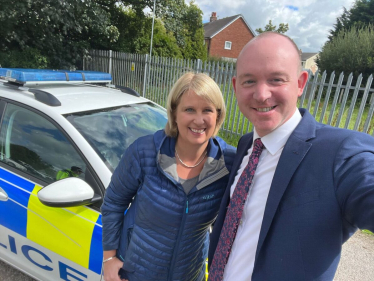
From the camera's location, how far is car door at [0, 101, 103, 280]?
4.94 feet

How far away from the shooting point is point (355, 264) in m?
2.59

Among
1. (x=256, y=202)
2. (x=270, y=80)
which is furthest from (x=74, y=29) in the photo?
(x=256, y=202)

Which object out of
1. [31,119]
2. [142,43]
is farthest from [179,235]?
[142,43]

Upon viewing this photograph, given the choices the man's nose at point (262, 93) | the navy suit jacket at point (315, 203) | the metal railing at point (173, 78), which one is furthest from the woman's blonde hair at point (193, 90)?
the metal railing at point (173, 78)

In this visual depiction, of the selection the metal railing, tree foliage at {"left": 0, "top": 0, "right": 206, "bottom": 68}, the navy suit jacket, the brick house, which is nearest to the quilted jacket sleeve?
A: the navy suit jacket

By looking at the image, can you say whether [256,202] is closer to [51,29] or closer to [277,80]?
[277,80]

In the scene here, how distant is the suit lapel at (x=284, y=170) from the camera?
804mm

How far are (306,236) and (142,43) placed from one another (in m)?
12.0

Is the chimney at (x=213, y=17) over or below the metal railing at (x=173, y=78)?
over

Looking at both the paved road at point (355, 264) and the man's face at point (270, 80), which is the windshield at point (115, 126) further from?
the paved road at point (355, 264)

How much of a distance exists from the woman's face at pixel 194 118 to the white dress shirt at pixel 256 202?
1.11 feet

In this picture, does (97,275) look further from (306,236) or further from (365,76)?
(365,76)

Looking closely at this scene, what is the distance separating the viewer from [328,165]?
75 centimetres

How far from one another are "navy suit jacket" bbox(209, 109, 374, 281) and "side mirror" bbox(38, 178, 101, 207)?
38.7 inches
